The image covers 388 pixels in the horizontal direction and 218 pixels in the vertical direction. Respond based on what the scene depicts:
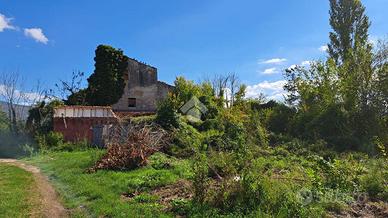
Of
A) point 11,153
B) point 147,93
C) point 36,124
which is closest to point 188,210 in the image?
point 11,153

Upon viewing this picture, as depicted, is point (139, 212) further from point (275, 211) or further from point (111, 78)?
point (111, 78)

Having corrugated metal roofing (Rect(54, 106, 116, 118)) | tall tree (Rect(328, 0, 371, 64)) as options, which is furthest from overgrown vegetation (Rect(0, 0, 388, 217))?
tall tree (Rect(328, 0, 371, 64))

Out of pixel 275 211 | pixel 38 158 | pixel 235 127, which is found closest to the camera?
pixel 275 211

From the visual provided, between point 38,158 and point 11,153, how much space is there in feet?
14.1

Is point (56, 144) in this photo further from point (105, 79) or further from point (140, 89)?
point (140, 89)

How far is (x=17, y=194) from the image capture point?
1034cm

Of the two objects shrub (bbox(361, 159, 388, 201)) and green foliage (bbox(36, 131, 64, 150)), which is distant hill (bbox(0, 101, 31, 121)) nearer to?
green foliage (bbox(36, 131, 64, 150))

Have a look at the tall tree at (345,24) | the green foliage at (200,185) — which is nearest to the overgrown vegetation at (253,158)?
the green foliage at (200,185)

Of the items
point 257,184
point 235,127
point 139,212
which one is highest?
point 235,127

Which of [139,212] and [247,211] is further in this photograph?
[139,212]

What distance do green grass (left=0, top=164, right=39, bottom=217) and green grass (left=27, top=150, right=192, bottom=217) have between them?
27.5 inches

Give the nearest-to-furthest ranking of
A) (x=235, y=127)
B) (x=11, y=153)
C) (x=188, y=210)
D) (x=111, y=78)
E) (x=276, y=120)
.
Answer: (x=188, y=210) < (x=235, y=127) < (x=11, y=153) < (x=276, y=120) < (x=111, y=78)

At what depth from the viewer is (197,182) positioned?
8477 millimetres

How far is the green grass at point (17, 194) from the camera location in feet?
28.6
